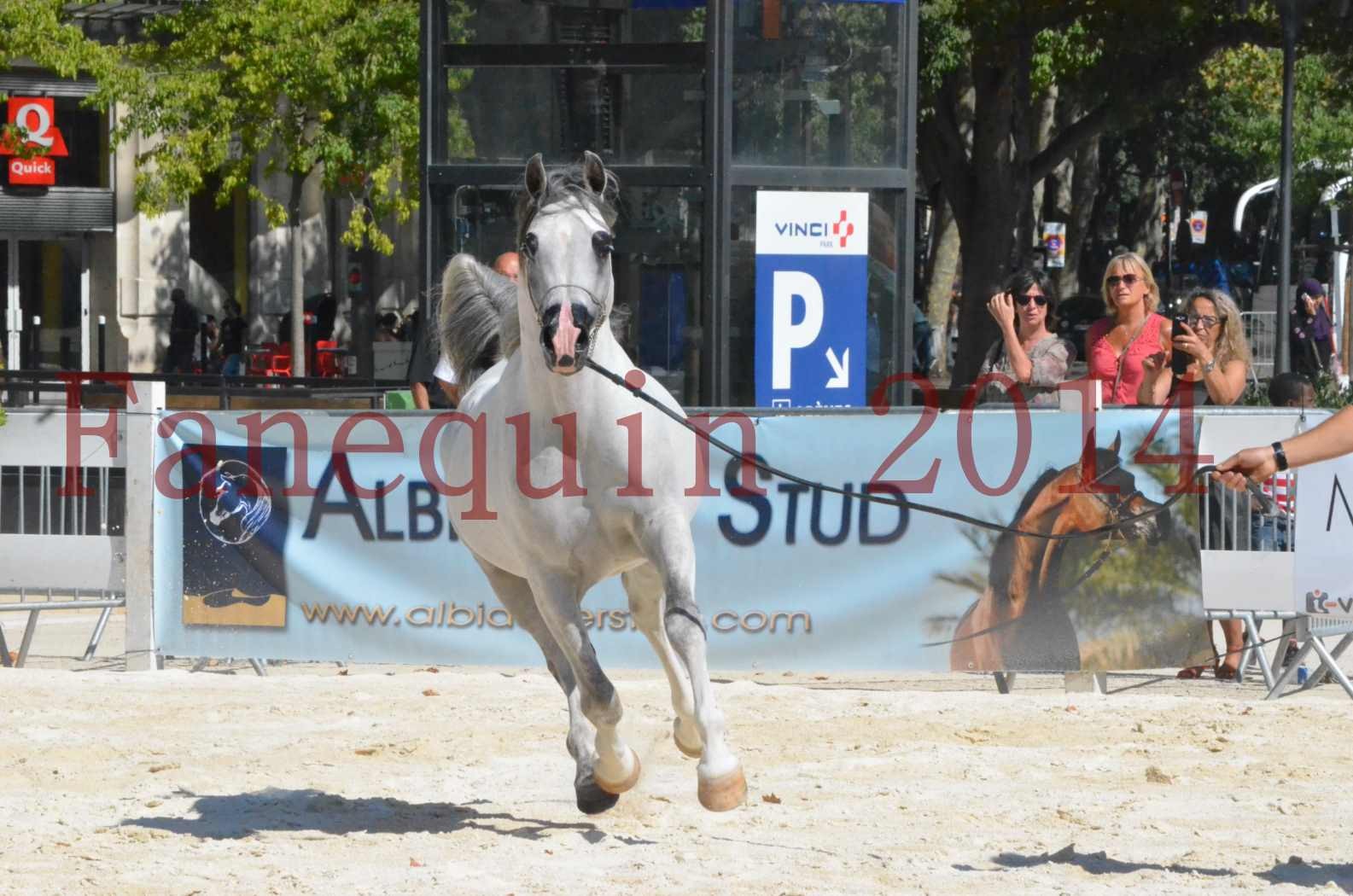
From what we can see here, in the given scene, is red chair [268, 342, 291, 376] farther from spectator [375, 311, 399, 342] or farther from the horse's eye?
the horse's eye

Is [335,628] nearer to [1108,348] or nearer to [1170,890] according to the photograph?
[1108,348]

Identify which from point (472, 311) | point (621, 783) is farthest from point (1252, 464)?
point (472, 311)

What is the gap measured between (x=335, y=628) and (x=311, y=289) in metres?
28.1

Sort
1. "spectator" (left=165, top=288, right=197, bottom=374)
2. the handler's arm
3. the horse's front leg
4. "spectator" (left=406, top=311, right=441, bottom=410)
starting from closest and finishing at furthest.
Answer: the handler's arm
the horse's front leg
"spectator" (left=406, top=311, right=441, bottom=410)
"spectator" (left=165, top=288, right=197, bottom=374)

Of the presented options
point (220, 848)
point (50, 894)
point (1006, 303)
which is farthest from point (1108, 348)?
point (50, 894)

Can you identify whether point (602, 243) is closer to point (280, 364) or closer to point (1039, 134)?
point (1039, 134)

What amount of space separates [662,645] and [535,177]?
171 centimetres

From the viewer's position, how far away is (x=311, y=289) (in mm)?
36688

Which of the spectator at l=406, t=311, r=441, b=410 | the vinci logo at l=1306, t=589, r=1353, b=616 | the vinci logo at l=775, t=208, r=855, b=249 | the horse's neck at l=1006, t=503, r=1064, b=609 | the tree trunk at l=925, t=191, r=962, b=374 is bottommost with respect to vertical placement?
the vinci logo at l=1306, t=589, r=1353, b=616

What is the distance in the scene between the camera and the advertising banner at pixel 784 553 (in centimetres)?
890

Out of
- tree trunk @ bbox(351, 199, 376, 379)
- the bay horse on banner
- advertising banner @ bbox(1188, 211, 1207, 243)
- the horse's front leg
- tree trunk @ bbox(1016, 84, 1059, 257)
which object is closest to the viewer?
the horse's front leg

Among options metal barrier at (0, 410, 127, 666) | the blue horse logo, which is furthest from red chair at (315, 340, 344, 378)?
the blue horse logo

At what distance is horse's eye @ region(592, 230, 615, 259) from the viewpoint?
5.60 metres

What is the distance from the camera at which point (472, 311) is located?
7453 mm
